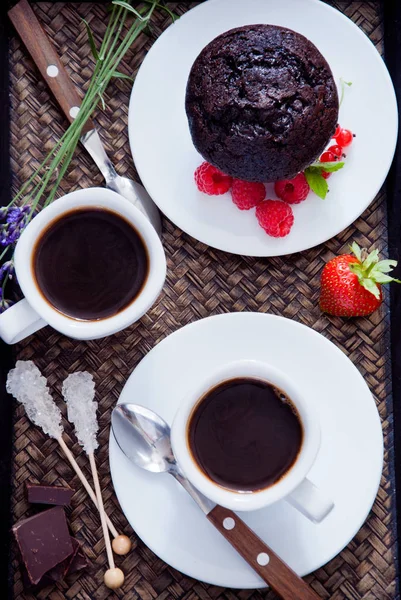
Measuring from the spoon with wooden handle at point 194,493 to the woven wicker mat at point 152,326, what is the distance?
0.12 metres

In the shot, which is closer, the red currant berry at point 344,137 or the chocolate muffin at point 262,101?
the chocolate muffin at point 262,101

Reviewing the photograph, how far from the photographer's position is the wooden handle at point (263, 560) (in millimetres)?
1433

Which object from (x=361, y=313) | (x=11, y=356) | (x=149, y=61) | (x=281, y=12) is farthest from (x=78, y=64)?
(x=361, y=313)

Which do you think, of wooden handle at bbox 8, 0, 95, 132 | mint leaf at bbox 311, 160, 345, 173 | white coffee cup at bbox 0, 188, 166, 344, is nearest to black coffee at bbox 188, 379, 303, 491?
white coffee cup at bbox 0, 188, 166, 344

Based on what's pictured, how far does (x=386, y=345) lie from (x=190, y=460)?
0.52m

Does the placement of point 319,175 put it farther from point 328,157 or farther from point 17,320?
point 17,320

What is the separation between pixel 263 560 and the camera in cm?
143

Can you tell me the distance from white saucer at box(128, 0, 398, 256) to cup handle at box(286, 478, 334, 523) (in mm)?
473

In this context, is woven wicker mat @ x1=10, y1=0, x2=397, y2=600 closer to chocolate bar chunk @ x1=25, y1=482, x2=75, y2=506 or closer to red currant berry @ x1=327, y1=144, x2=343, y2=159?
chocolate bar chunk @ x1=25, y1=482, x2=75, y2=506

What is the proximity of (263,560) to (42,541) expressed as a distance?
430mm

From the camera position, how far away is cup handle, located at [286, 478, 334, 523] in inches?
53.3

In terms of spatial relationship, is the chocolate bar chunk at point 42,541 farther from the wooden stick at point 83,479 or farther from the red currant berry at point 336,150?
the red currant berry at point 336,150

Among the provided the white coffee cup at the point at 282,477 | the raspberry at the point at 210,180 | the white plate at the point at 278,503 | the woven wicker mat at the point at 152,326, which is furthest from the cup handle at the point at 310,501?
the raspberry at the point at 210,180

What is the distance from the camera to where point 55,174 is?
5.45ft
